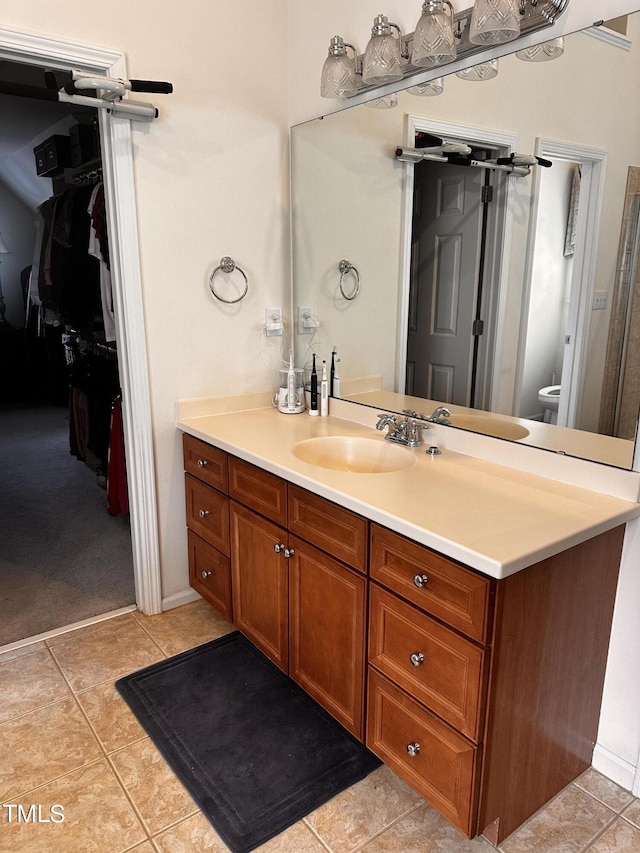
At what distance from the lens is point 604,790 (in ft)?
5.48

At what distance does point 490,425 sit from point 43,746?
168 cm

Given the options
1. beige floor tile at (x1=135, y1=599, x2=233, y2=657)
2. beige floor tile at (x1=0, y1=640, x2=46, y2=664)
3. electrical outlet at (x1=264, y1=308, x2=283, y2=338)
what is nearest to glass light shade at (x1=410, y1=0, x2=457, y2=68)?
electrical outlet at (x1=264, y1=308, x2=283, y2=338)

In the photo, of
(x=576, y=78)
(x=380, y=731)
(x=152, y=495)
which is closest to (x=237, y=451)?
(x=152, y=495)

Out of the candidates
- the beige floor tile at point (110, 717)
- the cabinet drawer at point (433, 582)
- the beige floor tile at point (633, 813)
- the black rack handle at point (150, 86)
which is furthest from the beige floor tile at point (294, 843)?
the black rack handle at point (150, 86)

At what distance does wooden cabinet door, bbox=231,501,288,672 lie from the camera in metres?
1.95

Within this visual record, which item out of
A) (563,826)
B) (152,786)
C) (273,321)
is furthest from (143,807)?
(273,321)

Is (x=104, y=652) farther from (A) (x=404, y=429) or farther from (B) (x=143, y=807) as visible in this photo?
(A) (x=404, y=429)

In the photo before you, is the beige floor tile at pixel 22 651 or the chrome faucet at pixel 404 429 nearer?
the chrome faucet at pixel 404 429

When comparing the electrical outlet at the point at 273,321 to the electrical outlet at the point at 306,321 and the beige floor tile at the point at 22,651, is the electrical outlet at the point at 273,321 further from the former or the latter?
the beige floor tile at the point at 22,651

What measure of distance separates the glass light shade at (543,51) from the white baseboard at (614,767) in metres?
1.90

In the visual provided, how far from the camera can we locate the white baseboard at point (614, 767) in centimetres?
166

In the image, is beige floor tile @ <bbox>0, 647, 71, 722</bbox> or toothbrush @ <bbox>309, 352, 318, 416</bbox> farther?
toothbrush @ <bbox>309, 352, 318, 416</bbox>

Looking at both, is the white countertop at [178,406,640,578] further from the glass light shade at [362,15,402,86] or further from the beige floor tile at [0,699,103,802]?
the glass light shade at [362,15,402,86]

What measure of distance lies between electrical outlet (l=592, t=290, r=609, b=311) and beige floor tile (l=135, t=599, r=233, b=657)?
5.88 ft
